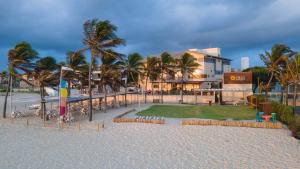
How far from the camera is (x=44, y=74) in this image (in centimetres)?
1955

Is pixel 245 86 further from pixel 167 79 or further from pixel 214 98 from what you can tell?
pixel 167 79

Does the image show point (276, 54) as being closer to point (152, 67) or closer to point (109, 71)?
point (152, 67)

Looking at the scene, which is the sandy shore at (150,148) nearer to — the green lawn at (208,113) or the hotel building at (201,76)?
the green lawn at (208,113)

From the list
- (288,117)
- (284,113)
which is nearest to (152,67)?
(284,113)

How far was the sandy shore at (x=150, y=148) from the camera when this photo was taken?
28.7 feet

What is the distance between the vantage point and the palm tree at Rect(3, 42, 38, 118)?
20297mm

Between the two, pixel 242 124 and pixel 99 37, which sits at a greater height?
pixel 99 37

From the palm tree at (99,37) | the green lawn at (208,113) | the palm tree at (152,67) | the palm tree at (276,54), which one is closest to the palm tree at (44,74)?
the palm tree at (99,37)

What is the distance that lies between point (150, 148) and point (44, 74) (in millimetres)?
12634

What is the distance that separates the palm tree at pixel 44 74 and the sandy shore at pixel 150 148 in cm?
450

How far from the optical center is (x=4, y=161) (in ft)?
29.1

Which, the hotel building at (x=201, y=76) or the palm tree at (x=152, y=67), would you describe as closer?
the palm tree at (x=152, y=67)

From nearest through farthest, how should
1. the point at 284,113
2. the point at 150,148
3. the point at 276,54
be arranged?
the point at 150,148
the point at 284,113
the point at 276,54

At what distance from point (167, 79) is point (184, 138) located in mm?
41083
